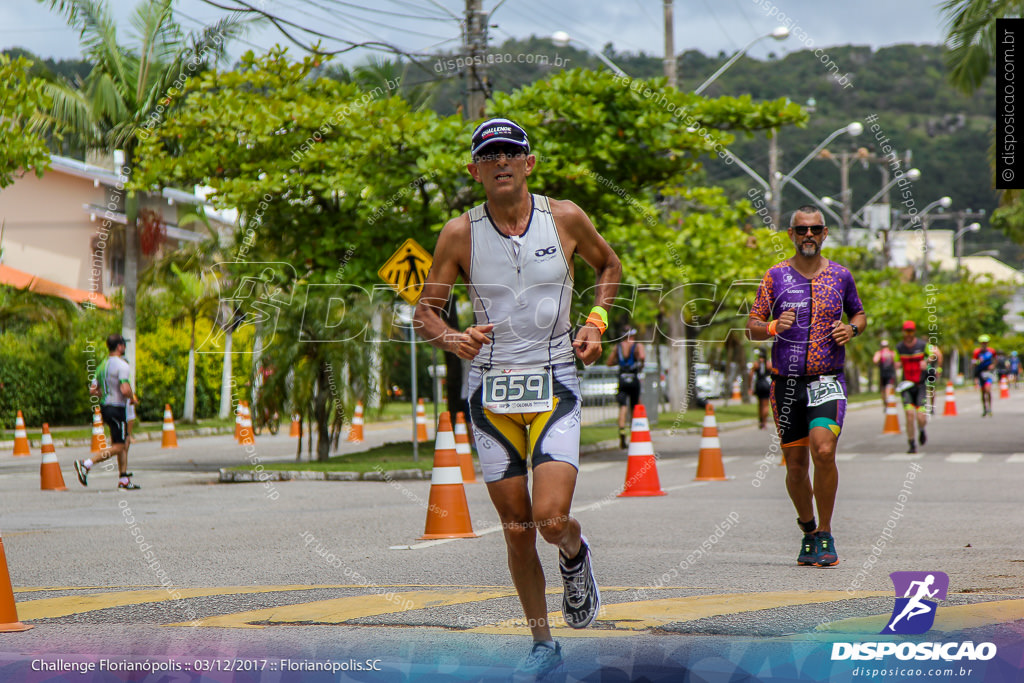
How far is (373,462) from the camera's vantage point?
701 inches

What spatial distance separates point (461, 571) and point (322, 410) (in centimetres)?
1104

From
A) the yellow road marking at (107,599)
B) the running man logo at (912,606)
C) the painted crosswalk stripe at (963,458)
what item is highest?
the running man logo at (912,606)

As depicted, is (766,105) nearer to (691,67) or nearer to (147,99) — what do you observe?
(147,99)

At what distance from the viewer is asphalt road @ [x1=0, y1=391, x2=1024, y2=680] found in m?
4.92

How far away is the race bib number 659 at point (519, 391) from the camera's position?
4594 millimetres

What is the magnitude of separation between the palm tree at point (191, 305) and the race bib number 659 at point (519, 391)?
30.2 m

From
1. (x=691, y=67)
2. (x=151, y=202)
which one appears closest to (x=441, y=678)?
(x=151, y=202)

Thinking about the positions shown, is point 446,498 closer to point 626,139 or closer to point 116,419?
point 116,419

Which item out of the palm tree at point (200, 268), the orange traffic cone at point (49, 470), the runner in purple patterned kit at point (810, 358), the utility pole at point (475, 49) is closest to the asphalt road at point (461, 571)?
the orange traffic cone at point (49, 470)

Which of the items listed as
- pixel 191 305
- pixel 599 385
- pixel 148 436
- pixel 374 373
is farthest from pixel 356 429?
pixel 191 305

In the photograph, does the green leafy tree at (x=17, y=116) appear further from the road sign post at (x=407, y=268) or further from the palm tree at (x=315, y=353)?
the road sign post at (x=407, y=268)

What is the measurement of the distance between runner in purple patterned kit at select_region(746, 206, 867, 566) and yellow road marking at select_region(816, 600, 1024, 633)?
1.87m

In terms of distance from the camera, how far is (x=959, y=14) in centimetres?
1997

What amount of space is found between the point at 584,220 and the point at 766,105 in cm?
1316
